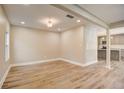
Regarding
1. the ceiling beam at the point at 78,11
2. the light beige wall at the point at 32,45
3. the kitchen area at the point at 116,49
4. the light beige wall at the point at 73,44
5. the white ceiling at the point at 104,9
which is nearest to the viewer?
the ceiling beam at the point at 78,11

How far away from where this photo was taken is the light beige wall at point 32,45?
4.87 meters

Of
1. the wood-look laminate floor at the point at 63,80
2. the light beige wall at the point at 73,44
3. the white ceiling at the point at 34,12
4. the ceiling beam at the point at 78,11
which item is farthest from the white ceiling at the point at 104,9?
the wood-look laminate floor at the point at 63,80

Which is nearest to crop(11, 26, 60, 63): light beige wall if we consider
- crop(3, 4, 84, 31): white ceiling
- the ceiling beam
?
crop(3, 4, 84, 31): white ceiling

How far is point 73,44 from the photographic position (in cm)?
561

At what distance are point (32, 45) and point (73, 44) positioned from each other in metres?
2.57

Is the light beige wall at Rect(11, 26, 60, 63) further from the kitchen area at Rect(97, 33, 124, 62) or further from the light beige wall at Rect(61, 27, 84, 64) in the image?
the kitchen area at Rect(97, 33, 124, 62)

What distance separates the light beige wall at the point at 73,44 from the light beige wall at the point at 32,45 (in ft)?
2.04

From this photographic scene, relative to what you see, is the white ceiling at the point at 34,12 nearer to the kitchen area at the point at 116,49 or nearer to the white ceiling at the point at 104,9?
the white ceiling at the point at 104,9

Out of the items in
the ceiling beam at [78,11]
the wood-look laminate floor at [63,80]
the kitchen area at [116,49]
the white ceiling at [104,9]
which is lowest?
the wood-look laminate floor at [63,80]

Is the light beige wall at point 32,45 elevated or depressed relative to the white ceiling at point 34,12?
depressed

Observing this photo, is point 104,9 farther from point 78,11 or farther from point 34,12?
point 34,12

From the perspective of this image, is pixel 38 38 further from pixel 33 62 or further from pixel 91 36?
pixel 91 36

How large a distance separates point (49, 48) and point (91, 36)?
3005mm
